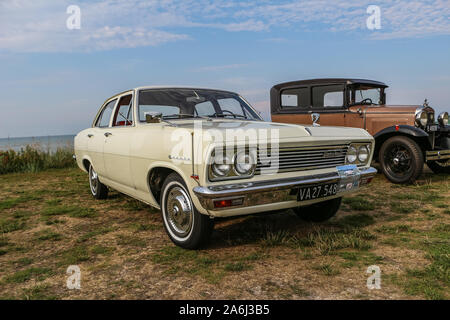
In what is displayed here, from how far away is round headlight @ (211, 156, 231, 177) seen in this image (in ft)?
8.57

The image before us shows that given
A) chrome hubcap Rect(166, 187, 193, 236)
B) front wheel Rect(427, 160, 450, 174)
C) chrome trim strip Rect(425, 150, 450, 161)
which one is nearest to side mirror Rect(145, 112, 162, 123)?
chrome hubcap Rect(166, 187, 193, 236)

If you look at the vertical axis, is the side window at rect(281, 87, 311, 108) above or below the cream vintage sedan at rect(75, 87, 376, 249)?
above

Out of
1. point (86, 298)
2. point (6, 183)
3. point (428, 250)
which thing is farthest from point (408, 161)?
point (6, 183)

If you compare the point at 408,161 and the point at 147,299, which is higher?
the point at 408,161

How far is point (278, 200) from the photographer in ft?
9.29

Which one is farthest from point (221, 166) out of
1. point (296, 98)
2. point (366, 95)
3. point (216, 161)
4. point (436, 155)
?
point (366, 95)

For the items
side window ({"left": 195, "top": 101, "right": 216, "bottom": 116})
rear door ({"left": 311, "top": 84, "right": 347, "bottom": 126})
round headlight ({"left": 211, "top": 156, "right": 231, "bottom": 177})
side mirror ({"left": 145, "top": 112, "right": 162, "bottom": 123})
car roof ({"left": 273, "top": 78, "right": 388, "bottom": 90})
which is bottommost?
round headlight ({"left": 211, "top": 156, "right": 231, "bottom": 177})

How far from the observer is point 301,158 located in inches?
119

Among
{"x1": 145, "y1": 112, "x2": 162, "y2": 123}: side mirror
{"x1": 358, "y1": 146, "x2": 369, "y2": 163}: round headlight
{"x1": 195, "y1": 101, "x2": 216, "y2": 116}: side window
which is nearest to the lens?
{"x1": 145, "y1": 112, "x2": 162, "y2": 123}: side mirror

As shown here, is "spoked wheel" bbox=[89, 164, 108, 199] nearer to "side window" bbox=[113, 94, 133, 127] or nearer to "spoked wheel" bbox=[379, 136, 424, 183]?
"side window" bbox=[113, 94, 133, 127]

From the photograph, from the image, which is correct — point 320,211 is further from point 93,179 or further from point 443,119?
point 443,119

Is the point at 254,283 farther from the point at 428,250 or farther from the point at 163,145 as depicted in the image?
the point at 428,250

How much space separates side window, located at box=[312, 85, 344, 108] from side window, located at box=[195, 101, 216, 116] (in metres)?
3.99
